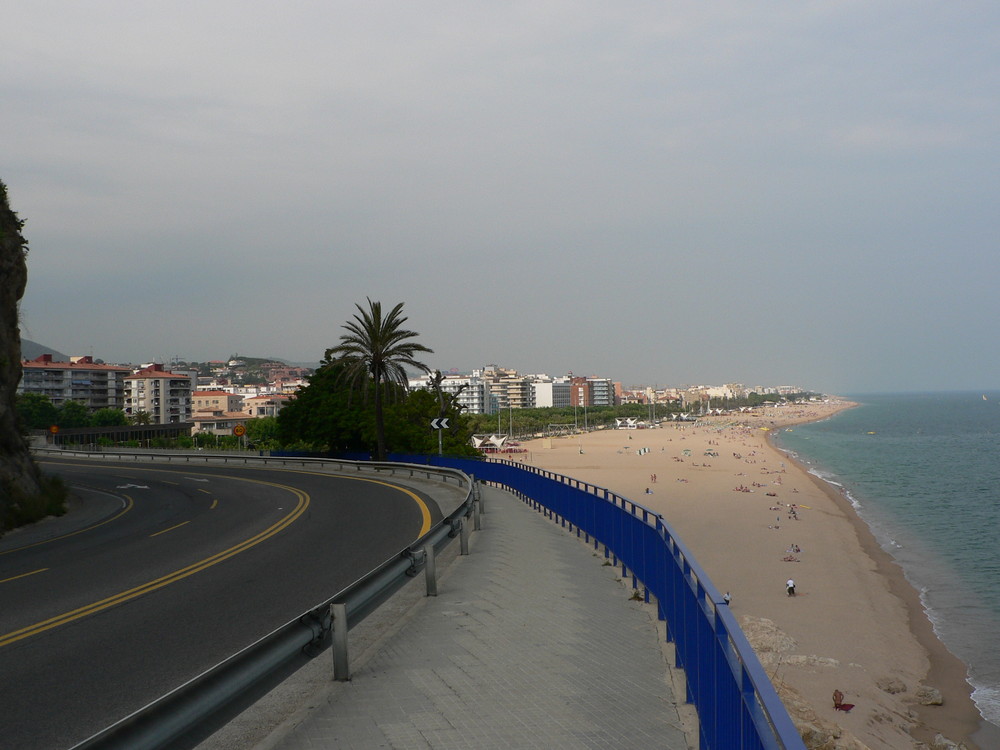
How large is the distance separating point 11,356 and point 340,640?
1027 inches

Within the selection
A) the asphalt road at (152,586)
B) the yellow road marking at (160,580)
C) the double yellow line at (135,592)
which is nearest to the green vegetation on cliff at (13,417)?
the asphalt road at (152,586)

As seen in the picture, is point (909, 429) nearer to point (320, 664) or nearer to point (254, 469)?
point (254, 469)

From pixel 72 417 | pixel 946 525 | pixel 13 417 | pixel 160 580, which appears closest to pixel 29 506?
pixel 13 417

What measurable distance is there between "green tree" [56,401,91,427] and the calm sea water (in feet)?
345

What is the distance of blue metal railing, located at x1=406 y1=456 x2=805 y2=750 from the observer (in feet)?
12.2

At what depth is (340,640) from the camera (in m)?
7.38

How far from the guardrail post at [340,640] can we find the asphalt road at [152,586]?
159 centimetres

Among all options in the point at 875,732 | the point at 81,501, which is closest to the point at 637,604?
the point at 875,732

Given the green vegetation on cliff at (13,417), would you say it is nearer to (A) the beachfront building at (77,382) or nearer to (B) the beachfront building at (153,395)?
(A) the beachfront building at (77,382)

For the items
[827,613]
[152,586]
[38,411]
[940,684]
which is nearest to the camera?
[152,586]

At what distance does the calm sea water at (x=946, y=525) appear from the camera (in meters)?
23.6

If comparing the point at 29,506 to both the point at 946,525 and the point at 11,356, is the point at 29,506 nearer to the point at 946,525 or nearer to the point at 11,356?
the point at 11,356

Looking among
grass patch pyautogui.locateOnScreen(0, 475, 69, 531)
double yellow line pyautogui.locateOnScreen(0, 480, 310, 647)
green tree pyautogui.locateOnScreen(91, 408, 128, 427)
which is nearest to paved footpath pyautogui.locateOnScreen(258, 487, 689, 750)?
double yellow line pyautogui.locateOnScreen(0, 480, 310, 647)

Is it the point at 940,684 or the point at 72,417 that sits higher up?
the point at 72,417
